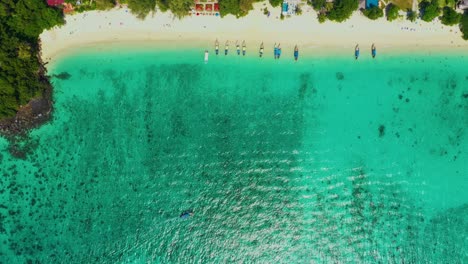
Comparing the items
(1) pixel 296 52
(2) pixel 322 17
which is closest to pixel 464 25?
(2) pixel 322 17

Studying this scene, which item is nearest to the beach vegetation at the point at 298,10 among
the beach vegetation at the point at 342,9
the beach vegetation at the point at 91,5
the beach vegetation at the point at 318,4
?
the beach vegetation at the point at 318,4

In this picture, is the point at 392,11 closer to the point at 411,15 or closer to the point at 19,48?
the point at 411,15

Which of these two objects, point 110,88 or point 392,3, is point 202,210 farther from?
point 392,3

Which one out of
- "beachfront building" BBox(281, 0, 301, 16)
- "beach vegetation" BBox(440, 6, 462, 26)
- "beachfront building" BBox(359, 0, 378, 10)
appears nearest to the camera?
"beach vegetation" BBox(440, 6, 462, 26)

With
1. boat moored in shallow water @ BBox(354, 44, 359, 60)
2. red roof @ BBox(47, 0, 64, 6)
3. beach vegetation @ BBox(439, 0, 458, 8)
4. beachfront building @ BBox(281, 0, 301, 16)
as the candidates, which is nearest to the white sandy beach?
boat moored in shallow water @ BBox(354, 44, 359, 60)

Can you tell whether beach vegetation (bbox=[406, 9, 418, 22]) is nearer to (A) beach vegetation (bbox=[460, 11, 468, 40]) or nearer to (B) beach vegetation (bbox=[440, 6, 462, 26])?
(B) beach vegetation (bbox=[440, 6, 462, 26])
